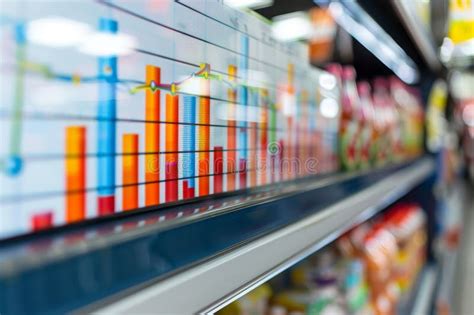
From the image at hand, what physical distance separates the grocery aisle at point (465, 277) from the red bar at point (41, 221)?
258 centimetres

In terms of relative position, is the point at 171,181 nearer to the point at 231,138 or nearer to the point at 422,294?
the point at 231,138

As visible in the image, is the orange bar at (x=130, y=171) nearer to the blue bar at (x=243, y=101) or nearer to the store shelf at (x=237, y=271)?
the store shelf at (x=237, y=271)

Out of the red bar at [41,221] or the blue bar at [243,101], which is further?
the blue bar at [243,101]

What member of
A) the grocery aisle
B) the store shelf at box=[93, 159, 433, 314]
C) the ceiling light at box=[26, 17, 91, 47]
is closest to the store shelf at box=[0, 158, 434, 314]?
the store shelf at box=[93, 159, 433, 314]

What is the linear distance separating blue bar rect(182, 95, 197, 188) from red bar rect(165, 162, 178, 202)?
0.06 feet

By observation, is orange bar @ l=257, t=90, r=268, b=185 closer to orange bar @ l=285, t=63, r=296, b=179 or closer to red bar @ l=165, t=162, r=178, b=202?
orange bar @ l=285, t=63, r=296, b=179

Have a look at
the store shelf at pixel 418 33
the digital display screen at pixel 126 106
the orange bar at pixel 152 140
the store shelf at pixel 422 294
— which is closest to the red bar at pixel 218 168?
the digital display screen at pixel 126 106

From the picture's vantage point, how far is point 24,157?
0.31 metres

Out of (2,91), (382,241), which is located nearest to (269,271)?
(2,91)

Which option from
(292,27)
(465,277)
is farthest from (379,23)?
(465,277)

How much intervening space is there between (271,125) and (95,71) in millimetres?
406

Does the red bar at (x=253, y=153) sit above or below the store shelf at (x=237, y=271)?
above

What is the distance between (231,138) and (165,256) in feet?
0.80

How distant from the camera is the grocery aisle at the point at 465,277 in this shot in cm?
274
